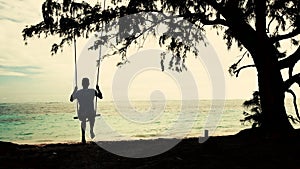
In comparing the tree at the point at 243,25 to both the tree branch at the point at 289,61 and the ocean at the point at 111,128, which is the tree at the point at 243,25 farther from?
the ocean at the point at 111,128

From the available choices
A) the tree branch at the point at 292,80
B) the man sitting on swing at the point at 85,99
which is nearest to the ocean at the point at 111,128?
the tree branch at the point at 292,80

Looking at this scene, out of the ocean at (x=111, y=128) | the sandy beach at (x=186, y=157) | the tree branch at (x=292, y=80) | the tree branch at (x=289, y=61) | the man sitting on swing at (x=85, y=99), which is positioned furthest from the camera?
the ocean at (x=111, y=128)

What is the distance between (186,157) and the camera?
9125 mm

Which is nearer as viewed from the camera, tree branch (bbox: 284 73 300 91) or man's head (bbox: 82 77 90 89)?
man's head (bbox: 82 77 90 89)

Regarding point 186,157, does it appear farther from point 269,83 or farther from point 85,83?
point 85,83

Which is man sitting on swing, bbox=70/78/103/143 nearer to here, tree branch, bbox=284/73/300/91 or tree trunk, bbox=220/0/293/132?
tree trunk, bbox=220/0/293/132

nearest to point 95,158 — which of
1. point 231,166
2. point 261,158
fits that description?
point 231,166

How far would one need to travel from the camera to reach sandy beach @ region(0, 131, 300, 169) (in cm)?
841

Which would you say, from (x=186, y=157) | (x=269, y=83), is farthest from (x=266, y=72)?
(x=186, y=157)

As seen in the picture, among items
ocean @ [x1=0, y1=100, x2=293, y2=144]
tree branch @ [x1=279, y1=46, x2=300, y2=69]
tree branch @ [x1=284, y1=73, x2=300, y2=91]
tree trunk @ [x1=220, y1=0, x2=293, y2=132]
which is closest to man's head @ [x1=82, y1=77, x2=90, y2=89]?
tree trunk @ [x1=220, y1=0, x2=293, y2=132]

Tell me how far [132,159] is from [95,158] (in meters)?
0.96

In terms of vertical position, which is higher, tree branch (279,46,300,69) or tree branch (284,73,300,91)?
tree branch (279,46,300,69)

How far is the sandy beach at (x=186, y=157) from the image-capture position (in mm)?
8406

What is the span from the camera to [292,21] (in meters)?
12.9
